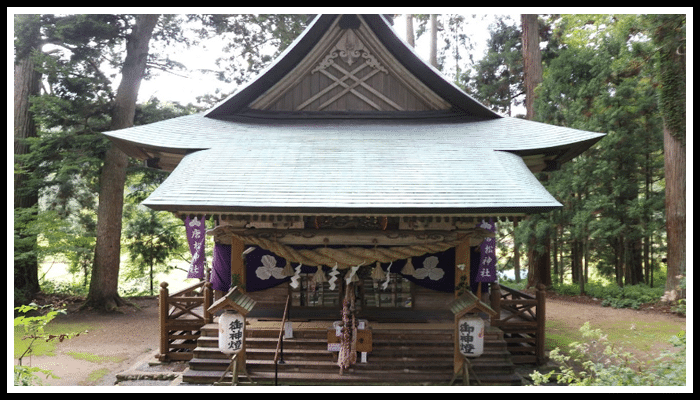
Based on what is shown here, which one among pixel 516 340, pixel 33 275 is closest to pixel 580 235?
pixel 516 340

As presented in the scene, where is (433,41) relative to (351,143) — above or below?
above

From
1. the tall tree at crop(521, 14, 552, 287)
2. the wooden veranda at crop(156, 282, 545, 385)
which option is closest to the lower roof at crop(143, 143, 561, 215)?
the wooden veranda at crop(156, 282, 545, 385)

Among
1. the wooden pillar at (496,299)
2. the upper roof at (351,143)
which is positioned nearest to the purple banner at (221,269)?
the upper roof at (351,143)

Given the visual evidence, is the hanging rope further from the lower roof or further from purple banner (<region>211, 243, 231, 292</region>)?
purple banner (<region>211, 243, 231, 292</region>)

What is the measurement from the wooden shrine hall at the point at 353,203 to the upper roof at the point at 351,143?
0.11 ft

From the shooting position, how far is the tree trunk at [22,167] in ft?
38.5

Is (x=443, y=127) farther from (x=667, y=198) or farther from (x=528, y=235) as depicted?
(x=667, y=198)

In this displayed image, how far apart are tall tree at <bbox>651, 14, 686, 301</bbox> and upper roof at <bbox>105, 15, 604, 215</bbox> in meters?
5.29

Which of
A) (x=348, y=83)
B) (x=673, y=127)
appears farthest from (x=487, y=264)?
(x=673, y=127)

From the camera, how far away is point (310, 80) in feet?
29.9

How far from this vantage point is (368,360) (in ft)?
22.0

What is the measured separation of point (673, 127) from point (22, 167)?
20.0 metres

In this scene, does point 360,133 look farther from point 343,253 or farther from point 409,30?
point 409,30

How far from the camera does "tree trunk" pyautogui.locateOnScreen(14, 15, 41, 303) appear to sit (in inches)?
462
